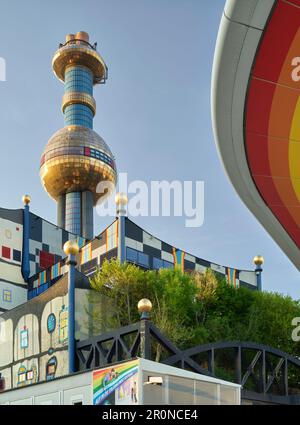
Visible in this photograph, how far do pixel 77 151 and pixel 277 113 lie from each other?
48.1 metres

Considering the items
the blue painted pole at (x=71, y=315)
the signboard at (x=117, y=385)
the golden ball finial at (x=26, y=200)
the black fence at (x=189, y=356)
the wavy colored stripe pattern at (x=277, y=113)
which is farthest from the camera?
the golden ball finial at (x=26, y=200)

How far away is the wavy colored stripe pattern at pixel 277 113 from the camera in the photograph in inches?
244

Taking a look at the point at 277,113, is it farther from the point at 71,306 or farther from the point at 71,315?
the point at 71,306

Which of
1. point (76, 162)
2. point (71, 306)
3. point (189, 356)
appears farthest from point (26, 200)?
point (76, 162)

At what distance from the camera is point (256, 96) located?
7070mm

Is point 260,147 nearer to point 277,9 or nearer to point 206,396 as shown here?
point 277,9

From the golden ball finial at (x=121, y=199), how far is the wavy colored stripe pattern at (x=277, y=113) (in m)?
14.4

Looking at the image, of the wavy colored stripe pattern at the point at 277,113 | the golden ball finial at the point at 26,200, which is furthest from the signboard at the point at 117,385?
the golden ball finial at the point at 26,200

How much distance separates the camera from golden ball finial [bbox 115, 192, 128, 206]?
80.0 feet

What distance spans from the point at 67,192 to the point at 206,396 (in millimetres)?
45883

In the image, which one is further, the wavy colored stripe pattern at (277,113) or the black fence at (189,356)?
the black fence at (189,356)

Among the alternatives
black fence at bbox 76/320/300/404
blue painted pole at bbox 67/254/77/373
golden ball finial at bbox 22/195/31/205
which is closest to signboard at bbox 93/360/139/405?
black fence at bbox 76/320/300/404

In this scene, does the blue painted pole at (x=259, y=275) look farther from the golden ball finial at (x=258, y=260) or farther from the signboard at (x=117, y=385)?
the signboard at (x=117, y=385)

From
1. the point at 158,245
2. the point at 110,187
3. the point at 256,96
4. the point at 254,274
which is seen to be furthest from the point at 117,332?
the point at 110,187
